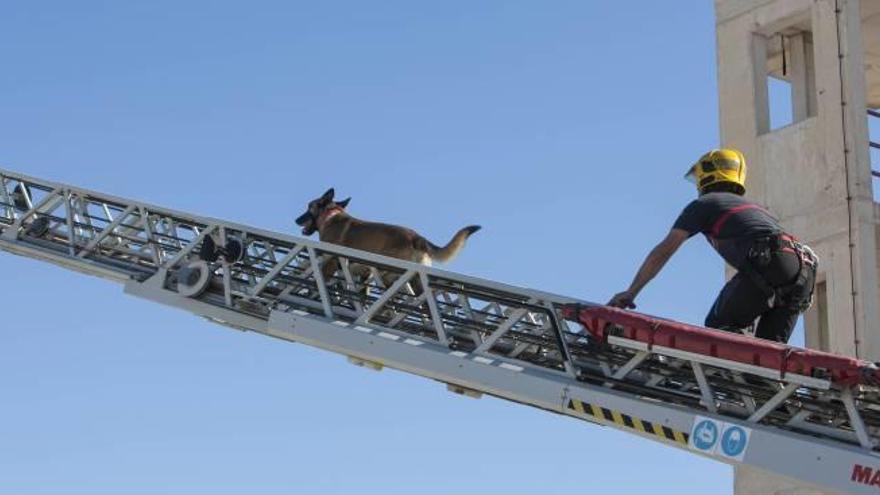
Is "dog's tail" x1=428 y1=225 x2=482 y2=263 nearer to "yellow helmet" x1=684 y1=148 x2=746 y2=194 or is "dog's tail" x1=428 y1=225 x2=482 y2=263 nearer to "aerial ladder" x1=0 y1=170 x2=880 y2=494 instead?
"aerial ladder" x1=0 y1=170 x2=880 y2=494

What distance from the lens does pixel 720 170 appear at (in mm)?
10531

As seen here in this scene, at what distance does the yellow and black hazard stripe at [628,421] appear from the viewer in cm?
992

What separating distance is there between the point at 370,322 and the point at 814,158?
8.26m

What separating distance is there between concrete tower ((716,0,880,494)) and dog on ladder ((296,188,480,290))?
5.65m

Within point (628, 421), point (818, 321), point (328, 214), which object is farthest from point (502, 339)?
point (818, 321)

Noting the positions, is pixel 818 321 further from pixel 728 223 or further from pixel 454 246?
pixel 728 223

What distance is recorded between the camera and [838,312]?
17891 mm

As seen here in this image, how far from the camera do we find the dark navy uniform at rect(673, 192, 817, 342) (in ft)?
33.2

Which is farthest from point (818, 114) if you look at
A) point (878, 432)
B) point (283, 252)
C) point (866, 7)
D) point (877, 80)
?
point (878, 432)

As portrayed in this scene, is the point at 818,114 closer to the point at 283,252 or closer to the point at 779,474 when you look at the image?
the point at 283,252

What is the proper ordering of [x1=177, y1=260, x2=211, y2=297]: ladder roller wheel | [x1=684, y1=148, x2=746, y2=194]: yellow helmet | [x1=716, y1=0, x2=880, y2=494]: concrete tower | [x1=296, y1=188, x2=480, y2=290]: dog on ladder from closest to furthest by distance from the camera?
1. [x1=684, y1=148, x2=746, y2=194]: yellow helmet
2. [x1=177, y1=260, x2=211, y2=297]: ladder roller wheel
3. [x1=296, y1=188, x2=480, y2=290]: dog on ladder
4. [x1=716, y1=0, x2=880, y2=494]: concrete tower

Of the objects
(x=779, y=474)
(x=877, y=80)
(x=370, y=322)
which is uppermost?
(x=877, y=80)

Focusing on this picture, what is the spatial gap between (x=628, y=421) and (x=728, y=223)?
4.38 feet

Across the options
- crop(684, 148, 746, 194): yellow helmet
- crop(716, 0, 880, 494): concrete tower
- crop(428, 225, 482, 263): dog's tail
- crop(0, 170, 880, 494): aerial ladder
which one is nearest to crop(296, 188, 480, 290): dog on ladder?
crop(428, 225, 482, 263): dog's tail
